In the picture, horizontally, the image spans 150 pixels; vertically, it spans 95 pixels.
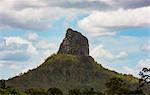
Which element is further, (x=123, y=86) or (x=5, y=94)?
(x=123, y=86)

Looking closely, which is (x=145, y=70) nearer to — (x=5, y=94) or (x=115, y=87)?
(x=115, y=87)

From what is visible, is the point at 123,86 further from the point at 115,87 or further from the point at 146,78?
the point at 146,78

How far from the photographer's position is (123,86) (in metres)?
124

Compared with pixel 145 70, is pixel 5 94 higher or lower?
lower

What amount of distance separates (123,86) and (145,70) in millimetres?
13657

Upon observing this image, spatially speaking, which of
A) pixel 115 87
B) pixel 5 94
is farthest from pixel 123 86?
pixel 5 94

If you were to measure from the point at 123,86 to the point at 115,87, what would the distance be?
5.98 m

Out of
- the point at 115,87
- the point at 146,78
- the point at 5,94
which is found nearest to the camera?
the point at 5,94

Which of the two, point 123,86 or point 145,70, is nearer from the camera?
point 145,70

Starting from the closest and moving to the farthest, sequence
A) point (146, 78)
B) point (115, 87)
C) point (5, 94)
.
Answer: point (5, 94) → point (146, 78) → point (115, 87)

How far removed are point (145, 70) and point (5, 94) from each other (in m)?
61.5

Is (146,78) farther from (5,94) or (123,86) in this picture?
(5,94)

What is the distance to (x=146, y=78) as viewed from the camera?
111 m

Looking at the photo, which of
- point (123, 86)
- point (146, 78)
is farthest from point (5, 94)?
point (123, 86)
